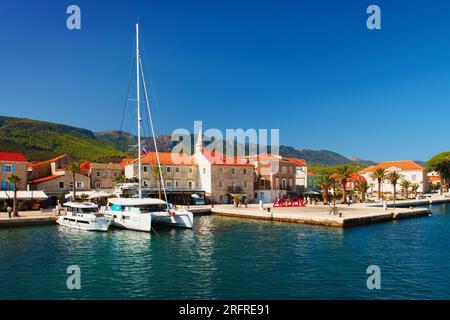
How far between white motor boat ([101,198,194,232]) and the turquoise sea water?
3.62ft

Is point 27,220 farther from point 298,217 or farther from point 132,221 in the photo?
point 298,217

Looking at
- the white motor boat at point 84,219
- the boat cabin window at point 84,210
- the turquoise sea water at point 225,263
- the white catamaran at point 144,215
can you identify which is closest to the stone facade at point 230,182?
the white catamaran at point 144,215

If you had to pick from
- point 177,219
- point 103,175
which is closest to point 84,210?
point 177,219

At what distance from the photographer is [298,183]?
4296 inches

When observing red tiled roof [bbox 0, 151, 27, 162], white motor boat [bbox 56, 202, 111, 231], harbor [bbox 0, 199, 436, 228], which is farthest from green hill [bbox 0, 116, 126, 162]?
white motor boat [bbox 56, 202, 111, 231]

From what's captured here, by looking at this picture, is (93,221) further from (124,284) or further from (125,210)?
(124,284)

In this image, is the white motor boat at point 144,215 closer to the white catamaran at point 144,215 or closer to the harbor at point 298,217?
the white catamaran at point 144,215

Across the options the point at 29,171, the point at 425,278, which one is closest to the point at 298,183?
the point at 29,171

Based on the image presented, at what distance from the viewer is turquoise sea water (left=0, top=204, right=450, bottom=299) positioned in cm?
1983

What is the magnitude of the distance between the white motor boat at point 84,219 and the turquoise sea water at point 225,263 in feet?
5.12

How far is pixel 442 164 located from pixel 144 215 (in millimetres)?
108932

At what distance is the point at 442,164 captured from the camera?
117 m

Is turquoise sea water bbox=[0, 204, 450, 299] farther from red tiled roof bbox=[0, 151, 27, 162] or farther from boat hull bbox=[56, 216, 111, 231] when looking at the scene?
red tiled roof bbox=[0, 151, 27, 162]
